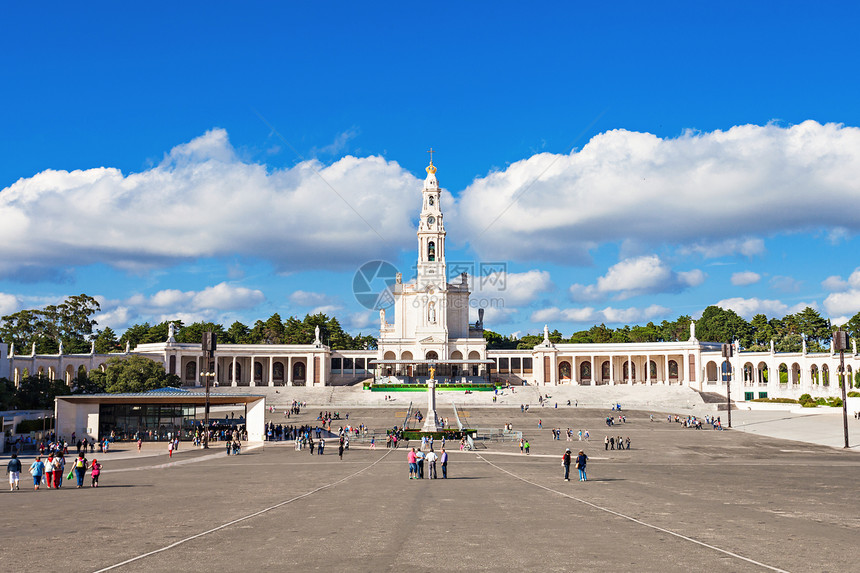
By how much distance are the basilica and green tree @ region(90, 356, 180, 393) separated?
16.2 meters

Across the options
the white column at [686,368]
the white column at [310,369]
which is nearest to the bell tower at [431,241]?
the white column at [310,369]

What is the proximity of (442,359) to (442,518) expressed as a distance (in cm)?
9130

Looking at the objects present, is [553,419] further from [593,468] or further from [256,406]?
[593,468]

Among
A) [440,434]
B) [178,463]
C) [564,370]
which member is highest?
[564,370]

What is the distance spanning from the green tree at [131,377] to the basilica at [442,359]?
16.2 meters

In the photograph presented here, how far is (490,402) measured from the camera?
85.4 meters

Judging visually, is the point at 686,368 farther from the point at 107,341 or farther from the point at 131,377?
the point at 107,341

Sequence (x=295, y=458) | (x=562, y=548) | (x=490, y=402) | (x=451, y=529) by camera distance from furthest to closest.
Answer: (x=490, y=402)
(x=295, y=458)
(x=451, y=529)
(x=562, y=548)

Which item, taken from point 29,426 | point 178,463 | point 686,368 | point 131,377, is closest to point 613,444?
point 178,463

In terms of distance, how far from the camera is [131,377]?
7569 centimetres

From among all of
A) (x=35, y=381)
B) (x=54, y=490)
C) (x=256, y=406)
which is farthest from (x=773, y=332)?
(x=54, y=490)

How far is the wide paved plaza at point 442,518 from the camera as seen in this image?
13.2 metres

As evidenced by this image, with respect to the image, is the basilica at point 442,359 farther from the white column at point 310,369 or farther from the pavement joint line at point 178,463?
the pavement joint line at point 178,463

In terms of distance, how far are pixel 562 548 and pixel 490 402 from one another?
235ft
